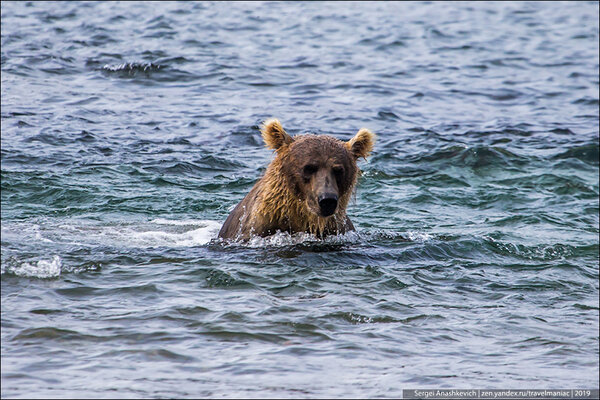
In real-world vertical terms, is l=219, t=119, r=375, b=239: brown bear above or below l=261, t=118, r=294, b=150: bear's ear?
below

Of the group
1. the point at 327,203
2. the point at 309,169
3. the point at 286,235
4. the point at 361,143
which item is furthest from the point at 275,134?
the point at 327,203

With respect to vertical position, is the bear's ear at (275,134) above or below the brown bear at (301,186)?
above

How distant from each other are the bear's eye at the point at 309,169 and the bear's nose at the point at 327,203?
392mm

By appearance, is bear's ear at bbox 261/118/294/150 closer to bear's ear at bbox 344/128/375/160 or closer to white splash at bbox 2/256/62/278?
bear's ear at bbox 344/128/375/160

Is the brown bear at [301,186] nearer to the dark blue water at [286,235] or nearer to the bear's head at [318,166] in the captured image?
the bear's head at [318,166]

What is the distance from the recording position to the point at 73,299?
717cm

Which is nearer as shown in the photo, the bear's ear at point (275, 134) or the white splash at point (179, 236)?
the bear's ear at point (275, 134)

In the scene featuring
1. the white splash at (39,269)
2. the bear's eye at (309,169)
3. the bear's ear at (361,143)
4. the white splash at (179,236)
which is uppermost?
the bear's ear at (361,143)

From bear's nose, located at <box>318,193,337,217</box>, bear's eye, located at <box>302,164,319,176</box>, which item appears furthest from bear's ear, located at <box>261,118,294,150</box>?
bear's nose, located at <box>318,193,337,217</box>

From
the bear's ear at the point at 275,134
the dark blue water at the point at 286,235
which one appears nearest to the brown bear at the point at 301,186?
the bear's ear at the point at 275,134

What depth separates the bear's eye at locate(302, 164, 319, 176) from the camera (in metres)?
8.80

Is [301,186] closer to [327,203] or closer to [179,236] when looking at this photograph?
[327,203]

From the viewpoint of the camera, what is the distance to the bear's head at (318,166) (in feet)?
28.3

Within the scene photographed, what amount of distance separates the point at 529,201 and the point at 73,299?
7494 millimetres
